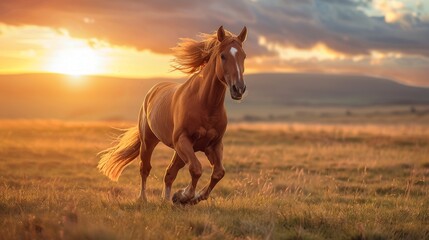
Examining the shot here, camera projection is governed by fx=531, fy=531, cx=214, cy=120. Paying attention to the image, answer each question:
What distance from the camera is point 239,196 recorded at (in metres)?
9.27

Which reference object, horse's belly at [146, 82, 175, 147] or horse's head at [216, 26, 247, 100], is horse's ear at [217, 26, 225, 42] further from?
horse's belly at [146, 82, 175, 147]

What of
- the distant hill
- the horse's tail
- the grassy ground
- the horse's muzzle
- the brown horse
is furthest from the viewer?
the distant hill

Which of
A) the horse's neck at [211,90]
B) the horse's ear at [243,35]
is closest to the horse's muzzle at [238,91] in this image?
the horse's neck at [211,90]

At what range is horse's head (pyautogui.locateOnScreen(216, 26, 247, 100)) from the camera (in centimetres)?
688

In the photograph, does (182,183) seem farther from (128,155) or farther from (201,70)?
(201,70)

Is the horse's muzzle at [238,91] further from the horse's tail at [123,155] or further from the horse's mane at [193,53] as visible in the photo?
the horse's tail at [123,155]

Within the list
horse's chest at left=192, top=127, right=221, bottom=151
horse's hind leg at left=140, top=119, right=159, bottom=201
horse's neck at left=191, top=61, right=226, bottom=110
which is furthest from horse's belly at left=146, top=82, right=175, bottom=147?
horse's neck at left=191, top=61, right=226, bottom=110

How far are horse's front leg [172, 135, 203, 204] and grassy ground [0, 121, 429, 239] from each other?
184 mm

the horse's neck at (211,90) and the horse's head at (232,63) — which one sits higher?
the horse's head at (232,63)

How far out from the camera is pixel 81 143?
74.9 feet

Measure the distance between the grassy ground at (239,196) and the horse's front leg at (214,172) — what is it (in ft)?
0.68

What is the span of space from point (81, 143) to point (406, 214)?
17.0 m

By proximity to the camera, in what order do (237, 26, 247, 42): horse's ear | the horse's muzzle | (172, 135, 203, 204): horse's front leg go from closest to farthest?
the horse's muzzle
(172, 135, 203, 204): horse's front leg
(237, 26, 247, 42): horse's ear

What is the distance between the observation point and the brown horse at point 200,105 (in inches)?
290
